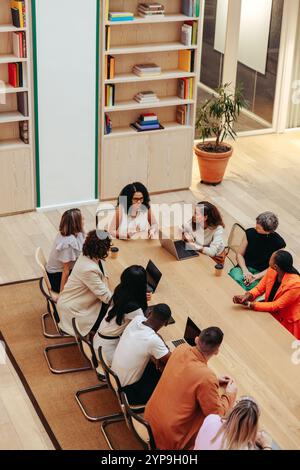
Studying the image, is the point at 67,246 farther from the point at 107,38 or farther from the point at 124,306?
the point at 107,38

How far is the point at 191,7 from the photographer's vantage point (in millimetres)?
8859

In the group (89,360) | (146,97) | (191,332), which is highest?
(146,97)

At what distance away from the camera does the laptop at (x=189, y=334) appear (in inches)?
212

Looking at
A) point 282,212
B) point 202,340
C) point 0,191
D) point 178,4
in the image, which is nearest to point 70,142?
point 0,191

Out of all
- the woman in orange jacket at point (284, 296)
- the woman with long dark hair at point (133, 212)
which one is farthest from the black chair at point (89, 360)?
the woman with long dark hair at point (133, 212)

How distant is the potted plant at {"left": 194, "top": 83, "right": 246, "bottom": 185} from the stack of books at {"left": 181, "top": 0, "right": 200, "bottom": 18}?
40.4 inches

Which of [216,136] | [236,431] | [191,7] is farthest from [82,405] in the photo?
[191,7]

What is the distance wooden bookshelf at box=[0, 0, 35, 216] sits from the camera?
27.0 feet

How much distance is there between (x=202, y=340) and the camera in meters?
4.84

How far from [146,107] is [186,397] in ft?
16.4

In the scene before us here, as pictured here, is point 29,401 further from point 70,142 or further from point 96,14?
point 96,14

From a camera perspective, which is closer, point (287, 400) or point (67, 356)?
point (287, 400)

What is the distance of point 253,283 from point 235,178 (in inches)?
140

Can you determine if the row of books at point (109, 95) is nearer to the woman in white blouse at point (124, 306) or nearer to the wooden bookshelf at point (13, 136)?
the wooden bookshelf at point (13, 136)
